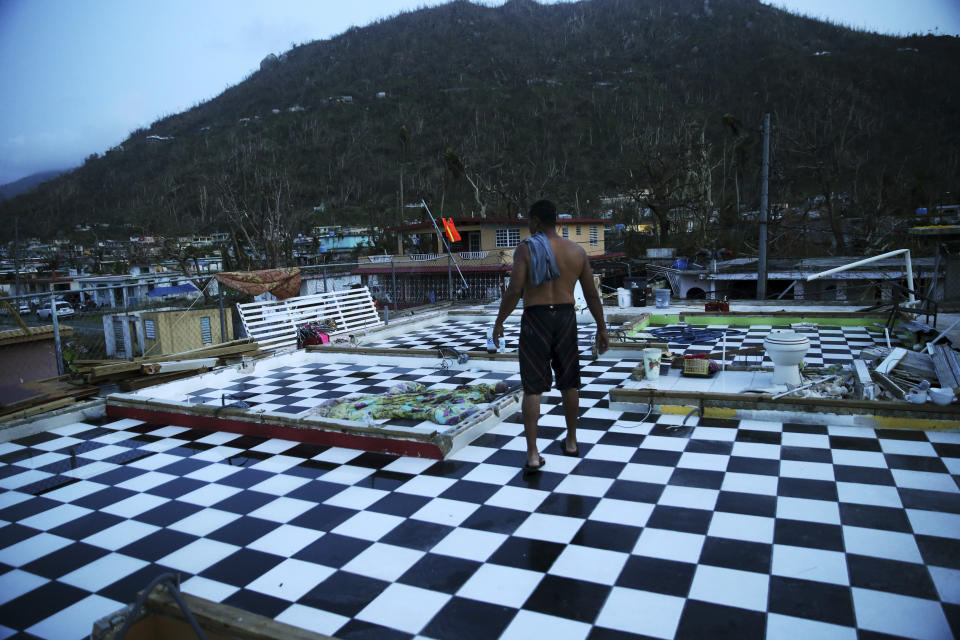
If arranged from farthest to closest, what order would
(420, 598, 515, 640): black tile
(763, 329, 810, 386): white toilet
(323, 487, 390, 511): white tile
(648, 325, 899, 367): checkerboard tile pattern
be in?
1. (648, 325, 899, 367): checkerboard tile pattern
2. (763, 329, 810, 386): white toilet
3. (323, 487, 390, 511): white tile
4. (420, 598, 515, 640): black tile

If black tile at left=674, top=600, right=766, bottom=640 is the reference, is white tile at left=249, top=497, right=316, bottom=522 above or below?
below

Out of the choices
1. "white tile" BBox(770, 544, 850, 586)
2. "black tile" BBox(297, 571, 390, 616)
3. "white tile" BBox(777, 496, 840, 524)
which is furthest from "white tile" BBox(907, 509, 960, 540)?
"black tile" BBox(297, 571, 390, 616)

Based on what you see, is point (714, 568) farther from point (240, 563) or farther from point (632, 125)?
point (632, 125)

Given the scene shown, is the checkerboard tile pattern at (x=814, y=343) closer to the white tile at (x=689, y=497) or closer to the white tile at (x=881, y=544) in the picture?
the white tile at (x=689, y=497)

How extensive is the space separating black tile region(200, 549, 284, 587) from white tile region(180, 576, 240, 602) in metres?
0.03

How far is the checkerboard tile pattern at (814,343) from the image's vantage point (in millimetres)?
6605

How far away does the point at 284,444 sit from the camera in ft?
14.8

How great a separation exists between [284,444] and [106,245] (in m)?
45.2

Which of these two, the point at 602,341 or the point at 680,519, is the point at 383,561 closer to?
the point at 680,519

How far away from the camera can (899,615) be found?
7.02ft

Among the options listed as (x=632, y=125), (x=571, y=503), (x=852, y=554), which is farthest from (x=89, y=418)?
(x=632, y=125)

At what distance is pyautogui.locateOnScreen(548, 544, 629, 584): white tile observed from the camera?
250 centimetres

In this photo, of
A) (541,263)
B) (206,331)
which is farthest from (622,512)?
(206,331)

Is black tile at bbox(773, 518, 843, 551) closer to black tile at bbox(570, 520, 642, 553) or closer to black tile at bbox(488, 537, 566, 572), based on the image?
black tile at bbox(570, 520, 642, 553)
